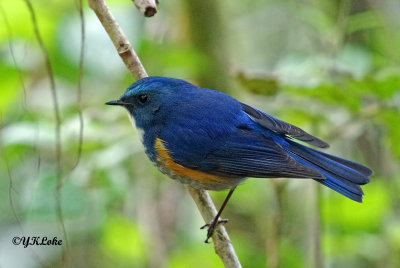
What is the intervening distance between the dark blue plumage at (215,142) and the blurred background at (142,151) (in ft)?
0.66

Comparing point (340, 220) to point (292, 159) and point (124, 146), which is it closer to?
point (292, 159)

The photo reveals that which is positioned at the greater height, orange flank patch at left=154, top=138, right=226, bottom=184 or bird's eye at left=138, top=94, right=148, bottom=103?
bird's eye at left=138, top=94, right=148, bottom=103

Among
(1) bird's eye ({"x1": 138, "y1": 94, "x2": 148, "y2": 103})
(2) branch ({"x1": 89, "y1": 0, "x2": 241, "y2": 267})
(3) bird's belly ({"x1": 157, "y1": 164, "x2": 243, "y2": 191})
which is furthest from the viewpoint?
(1) bird's eye ({"x1": 138, "y1": 94, "x2": 148, "y2": 103})

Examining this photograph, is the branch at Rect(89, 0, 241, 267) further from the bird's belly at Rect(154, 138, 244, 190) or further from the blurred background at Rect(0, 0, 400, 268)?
the blurred background at Rect(0, 0, 400, 268)

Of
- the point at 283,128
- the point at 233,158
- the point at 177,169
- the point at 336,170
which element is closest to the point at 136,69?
the point at 177,169

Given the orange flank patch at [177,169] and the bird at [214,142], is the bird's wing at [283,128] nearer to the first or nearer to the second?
the bird at [214,142]

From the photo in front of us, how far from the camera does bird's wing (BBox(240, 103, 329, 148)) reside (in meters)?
3.19

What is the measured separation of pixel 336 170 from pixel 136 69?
1273mm

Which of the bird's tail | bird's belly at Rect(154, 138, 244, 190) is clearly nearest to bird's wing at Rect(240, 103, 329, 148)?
the bird's tail

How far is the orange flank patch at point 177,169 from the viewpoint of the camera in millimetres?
3010

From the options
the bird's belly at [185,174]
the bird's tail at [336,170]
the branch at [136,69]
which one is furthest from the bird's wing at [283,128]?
the branch at [136,69]

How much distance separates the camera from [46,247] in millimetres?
4230

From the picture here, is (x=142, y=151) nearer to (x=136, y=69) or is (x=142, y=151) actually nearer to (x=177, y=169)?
(x=177, y=169)

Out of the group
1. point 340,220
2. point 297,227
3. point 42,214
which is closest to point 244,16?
point 297,227
